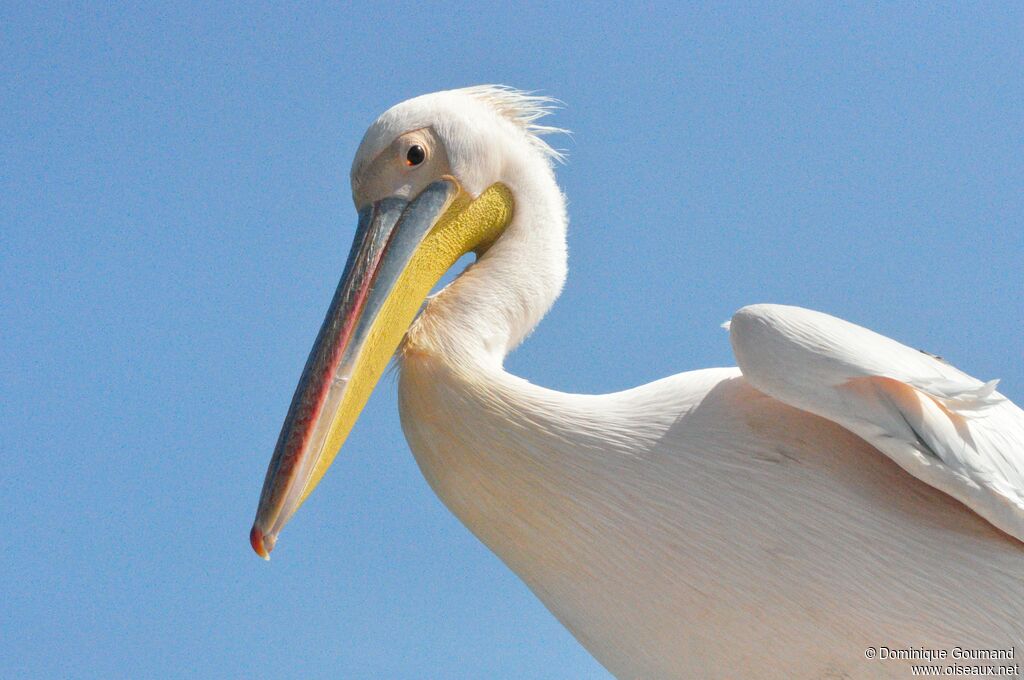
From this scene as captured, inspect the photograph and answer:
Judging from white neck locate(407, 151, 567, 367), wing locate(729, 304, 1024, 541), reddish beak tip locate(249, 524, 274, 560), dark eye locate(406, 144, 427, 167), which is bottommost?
reddish beak tip locate(249, 524, 274, 560)

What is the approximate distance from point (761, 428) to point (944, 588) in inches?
26.3

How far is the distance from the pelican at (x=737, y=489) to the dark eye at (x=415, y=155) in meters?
0.60

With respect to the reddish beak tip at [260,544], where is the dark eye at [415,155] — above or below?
above

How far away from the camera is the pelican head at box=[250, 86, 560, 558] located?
11.1ft

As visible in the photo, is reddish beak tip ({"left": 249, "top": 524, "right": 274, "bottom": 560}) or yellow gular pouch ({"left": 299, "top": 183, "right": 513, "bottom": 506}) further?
yellow gular pouch ({"left": 299, "top": 183, "right": 513, "bottom": 506})

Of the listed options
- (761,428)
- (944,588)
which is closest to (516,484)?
(761,428)

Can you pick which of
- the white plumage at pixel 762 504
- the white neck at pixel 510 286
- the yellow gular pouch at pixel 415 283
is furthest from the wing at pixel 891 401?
the yellow gular pouch at pixel 415 283

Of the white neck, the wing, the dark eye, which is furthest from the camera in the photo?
the dark eye

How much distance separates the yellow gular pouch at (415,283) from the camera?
3479 mm

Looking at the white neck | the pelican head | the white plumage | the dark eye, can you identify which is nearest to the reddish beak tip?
the pelican head

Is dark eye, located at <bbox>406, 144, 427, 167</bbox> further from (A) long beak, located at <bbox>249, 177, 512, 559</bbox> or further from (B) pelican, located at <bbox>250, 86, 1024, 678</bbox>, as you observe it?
(B) pelican, located at <bbox>250, 86, 1024, 678</bbox>

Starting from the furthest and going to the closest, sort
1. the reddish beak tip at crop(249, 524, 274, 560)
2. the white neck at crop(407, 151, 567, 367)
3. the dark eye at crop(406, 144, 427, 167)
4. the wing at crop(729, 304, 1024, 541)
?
the dark eye at crop(406, 144, 427, 167), the white neck at crop(407, 151, 567, 367), the reddish beak tip at crop(249, 524, 274, 560), the wing at crop(729, 304, 1024, 541)

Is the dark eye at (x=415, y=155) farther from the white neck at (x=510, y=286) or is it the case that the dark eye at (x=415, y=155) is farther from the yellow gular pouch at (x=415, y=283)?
the white neck at (x=510, y=286)

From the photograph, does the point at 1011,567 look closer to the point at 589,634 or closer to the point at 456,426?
the point at 589,634
